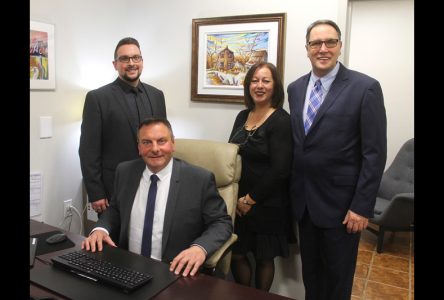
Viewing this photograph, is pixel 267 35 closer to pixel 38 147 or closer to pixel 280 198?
pixel 280 198

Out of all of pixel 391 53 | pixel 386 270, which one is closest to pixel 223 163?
pixel 386 270

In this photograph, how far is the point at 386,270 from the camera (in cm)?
320

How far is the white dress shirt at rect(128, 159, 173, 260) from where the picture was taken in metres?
1.67

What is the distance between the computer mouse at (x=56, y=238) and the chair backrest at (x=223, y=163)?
765mm

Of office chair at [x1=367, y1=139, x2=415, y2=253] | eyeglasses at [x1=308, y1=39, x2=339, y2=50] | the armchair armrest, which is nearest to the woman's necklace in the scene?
eyeglasses at [x1=308, y1=39, x2=339, y2=50]

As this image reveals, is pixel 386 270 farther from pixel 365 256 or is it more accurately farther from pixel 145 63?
pixel 145 63

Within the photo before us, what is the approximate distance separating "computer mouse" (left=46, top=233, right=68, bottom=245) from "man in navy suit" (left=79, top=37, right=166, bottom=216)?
2.03ft

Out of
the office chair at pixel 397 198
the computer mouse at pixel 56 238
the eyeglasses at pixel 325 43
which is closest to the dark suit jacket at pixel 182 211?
the computer mouse at pixel 56 238

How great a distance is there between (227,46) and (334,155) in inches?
44.4

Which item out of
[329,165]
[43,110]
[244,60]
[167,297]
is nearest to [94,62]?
[43,110]

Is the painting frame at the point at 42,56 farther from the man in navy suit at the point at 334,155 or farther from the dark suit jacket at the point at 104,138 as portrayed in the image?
the man in navy suit at the point at 334,155

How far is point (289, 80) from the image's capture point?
2.34 metres

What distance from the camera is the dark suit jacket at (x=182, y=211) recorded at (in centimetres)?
164

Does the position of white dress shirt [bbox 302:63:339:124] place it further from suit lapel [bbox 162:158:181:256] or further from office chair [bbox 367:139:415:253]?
office chair [bbox 367:139:415:253]
